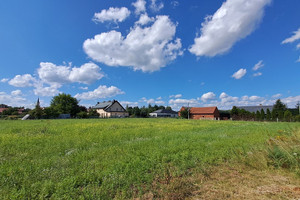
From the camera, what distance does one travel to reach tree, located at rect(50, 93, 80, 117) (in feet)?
177

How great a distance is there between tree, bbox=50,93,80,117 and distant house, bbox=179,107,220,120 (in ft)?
153

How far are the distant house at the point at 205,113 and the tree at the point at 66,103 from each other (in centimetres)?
4659

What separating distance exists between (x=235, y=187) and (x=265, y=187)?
0.69m

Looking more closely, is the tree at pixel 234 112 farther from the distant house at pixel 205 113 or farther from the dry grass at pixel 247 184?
the dry grass at pixel 247 184

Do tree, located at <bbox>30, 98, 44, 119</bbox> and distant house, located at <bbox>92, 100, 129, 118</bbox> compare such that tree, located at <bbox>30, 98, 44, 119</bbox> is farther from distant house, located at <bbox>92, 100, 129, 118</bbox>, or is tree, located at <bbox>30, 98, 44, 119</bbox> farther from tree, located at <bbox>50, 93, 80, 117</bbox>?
distant house, located at <bbox>92, 100, 129, 118</bbox>

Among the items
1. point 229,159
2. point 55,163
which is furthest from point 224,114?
point 55,163

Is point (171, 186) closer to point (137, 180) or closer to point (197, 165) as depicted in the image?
point (137, 180)

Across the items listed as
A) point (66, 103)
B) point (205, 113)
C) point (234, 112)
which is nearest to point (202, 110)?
point (205, 113)

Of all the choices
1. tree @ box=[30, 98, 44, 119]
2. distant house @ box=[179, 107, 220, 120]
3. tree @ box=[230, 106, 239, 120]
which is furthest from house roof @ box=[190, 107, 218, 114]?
tree @ box=[30, 98, 44, 119]

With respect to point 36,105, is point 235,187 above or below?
below

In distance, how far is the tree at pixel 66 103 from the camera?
53.8 metres

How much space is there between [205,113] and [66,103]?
178ft

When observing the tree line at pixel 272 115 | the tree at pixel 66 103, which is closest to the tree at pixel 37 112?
the tree at pixel 66 103

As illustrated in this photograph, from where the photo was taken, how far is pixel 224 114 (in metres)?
56.4
